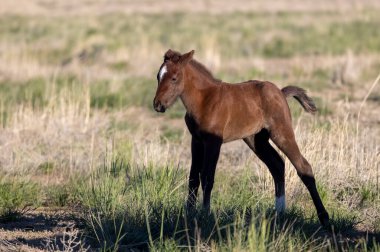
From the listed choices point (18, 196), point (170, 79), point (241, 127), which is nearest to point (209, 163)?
point (241, 127)

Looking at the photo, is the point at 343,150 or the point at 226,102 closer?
the point at 226,102

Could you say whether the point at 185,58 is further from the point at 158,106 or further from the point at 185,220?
the point at 185,220

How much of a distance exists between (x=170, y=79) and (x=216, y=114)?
0.64 meters

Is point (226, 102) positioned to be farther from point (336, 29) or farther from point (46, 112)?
point (336, 29)

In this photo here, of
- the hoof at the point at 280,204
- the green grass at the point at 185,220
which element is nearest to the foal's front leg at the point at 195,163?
the green grass at the point at 185,220

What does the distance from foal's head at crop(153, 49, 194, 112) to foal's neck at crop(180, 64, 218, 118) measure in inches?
5.9

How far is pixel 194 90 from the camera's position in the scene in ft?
26.7

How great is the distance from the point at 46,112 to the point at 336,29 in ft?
82.4

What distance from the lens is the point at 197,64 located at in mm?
8328

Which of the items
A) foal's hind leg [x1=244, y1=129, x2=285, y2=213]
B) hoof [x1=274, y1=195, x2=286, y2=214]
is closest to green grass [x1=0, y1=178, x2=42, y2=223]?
foal's hind leg [x1=244, y1=129, x2=285, y2=213]

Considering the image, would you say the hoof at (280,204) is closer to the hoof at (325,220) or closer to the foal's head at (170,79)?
the hoof at (325,220)

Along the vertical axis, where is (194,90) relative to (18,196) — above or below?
above

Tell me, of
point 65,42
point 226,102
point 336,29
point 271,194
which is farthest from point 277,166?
point 336,29

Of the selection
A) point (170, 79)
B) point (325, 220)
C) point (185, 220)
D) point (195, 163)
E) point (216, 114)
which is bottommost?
point (325, 220)
